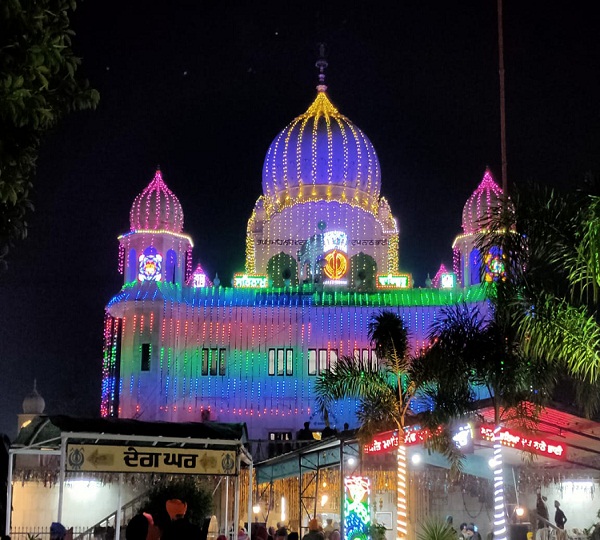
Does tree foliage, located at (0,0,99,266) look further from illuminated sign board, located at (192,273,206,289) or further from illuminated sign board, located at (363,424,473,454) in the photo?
illuminated sign board, located at (192,273,206,289)

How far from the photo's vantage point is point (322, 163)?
57.6 metres

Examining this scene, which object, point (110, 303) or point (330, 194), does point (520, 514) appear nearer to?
point (110, 303)

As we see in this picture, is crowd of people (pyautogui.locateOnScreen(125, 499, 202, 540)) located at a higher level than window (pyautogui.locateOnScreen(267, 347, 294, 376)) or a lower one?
lower

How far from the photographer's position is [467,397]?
21547mm

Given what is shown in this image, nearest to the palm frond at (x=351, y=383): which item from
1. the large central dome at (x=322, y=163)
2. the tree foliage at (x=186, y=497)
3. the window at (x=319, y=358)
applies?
the tree foliage at (x=186, y=497)

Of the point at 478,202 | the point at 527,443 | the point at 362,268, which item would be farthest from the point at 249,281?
the point at 527,443

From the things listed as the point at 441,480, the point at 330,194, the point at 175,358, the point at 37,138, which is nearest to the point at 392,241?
the point at 330,194

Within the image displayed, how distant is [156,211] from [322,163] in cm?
1115

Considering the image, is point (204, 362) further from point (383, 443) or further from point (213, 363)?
point (383, 443)

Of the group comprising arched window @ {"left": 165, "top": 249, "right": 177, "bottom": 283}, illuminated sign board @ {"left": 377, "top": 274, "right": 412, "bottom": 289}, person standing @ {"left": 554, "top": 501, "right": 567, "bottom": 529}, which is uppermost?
arched window @ {"left": 165, "top": 249, "right": 177, "bottom": 283}

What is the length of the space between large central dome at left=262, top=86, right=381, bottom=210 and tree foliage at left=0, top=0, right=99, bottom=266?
Result: 47.5 m

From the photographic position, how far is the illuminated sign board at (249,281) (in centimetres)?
5269

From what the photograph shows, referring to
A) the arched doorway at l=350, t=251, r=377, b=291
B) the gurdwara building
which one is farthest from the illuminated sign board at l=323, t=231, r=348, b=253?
the arched doorway at l=350, t=251, r=377, b=291

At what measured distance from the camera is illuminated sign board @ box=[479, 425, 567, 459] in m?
22.3
